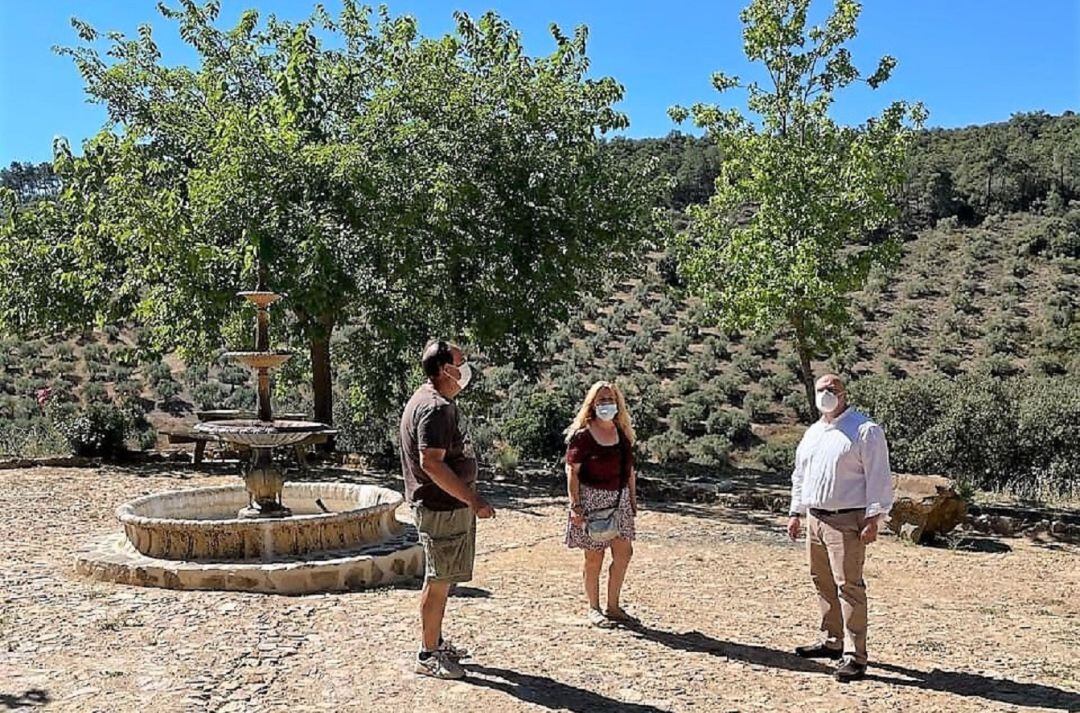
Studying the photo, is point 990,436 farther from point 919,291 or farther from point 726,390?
point 919,291

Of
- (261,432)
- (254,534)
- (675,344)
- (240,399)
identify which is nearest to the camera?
(254,534)

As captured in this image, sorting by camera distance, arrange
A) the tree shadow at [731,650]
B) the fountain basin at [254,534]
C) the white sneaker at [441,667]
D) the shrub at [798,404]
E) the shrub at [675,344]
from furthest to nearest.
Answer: the shrub at [675,344] → the shrub at [798,404] → the fountain basin at [254,534] → the tree shadow at [731,650] → the white sneaker at [441,667]

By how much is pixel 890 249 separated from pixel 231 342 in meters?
9.20

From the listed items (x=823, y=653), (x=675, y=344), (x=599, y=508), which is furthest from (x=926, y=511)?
(x=675, y=344)

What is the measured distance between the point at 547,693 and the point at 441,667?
1.92 ft

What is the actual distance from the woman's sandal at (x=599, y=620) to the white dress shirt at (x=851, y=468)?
1.62 m

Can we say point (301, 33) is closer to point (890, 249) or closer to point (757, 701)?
point (890, 249)

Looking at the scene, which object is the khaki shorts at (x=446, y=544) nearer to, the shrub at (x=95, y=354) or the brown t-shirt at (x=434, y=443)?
the brown t-shirt at (x=434, y=443)

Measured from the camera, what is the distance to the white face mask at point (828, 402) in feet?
18.6

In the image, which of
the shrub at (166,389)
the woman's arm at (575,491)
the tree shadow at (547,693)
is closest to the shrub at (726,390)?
A: the shrub at (166,389)

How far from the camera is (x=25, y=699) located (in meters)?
5.06

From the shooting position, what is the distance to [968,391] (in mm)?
17578

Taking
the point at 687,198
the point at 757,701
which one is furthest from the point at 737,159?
the point at 687,198

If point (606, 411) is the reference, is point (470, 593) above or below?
below
